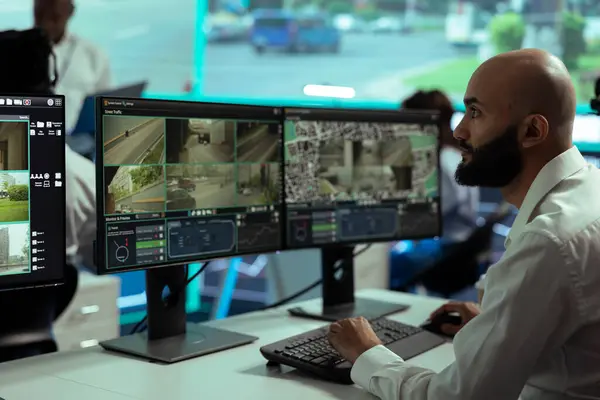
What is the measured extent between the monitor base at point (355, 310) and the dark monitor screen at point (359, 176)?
0.18 m

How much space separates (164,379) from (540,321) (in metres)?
0.68

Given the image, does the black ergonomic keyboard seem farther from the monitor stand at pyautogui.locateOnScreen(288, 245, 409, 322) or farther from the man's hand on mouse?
the monitor stand at pyautogui.locateOnScreen(288, 245, 409, 322)

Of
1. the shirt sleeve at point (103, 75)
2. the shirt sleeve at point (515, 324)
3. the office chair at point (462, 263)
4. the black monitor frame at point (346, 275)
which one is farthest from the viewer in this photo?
the shirt sleeve at point (103, 75)

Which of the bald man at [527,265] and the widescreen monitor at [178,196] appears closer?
the bald man at [527,265]

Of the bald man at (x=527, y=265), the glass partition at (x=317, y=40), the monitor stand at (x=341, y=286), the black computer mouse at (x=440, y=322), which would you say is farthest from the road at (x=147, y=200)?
the glass partition at (x=317, y=40)

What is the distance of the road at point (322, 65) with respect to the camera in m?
4.12

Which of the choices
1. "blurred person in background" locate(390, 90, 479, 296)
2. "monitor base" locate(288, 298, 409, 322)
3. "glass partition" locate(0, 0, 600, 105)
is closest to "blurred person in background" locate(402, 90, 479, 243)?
"blurred person in background" locate(390, 90, 479, 296)

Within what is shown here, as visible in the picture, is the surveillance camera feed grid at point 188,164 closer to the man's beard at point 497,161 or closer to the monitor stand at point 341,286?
the monitor stand at point 341,286

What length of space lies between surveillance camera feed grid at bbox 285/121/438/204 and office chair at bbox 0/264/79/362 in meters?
0.66

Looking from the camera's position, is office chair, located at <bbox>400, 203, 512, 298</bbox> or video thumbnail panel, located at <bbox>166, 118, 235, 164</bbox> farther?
office chair, located at <bbox>400, 203, 512, 298</bbox>

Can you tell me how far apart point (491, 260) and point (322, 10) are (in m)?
1.78

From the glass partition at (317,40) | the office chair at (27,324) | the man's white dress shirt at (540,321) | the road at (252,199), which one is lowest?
the office chair at (27,324)

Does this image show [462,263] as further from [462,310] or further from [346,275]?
[462,310]

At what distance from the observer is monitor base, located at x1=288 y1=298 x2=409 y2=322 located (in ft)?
6.55
